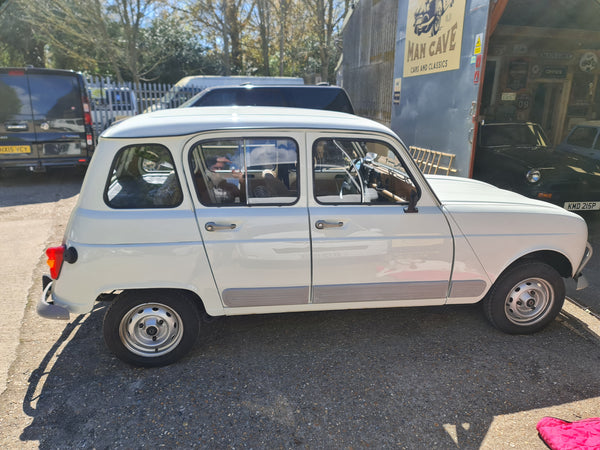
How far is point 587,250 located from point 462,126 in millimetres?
4351

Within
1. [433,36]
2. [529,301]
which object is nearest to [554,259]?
[529,301]

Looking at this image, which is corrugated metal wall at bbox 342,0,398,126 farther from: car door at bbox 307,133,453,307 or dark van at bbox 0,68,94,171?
car door at bbox 307,133,453,307

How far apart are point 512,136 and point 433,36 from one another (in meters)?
2.50

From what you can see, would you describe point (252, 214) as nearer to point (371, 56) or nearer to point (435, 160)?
point (435, 160)

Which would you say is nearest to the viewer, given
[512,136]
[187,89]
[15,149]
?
[512,136]

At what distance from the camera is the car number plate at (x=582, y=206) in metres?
6.51

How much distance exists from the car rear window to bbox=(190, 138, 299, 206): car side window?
7334 millimetres

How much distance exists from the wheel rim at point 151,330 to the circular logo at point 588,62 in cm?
1480

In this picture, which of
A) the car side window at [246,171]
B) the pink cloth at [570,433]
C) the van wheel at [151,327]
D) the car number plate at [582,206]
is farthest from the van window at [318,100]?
the pink cloth at [570,433]

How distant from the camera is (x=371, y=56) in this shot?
14.4 metres

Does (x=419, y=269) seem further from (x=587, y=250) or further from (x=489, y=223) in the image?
(x=587, y=250)

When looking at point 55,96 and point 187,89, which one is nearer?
point 55,96

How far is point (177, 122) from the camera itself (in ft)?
10.0

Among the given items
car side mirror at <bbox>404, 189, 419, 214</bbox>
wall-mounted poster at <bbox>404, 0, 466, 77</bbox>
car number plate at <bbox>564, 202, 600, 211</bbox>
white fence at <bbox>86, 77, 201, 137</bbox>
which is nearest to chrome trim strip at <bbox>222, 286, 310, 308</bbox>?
car side mirror at <bbox>404, 189, 419, 214</bbox>
